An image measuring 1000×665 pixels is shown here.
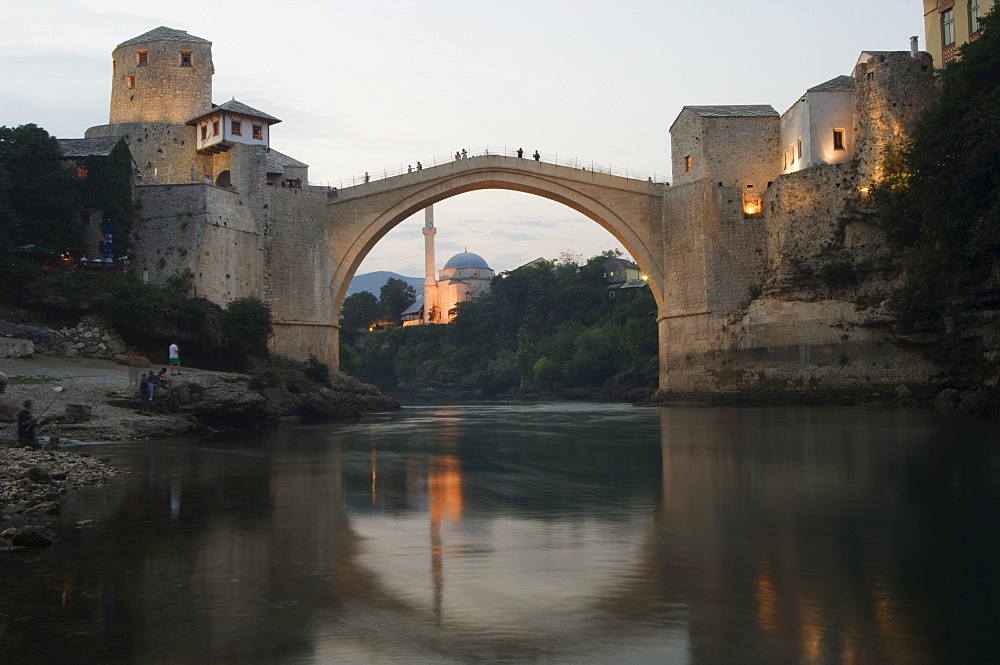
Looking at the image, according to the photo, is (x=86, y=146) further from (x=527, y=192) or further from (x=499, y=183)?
(x=527, y=192)

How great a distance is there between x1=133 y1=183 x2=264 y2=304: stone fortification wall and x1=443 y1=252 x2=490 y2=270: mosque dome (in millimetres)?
64108

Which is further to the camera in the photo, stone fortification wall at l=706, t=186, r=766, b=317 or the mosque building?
the mosque building

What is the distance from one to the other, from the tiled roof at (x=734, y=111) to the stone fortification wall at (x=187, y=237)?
16540mm

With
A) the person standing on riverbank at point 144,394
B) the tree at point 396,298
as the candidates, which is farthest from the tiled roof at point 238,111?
the tree at point 396,298

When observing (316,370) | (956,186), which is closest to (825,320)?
(956,186)

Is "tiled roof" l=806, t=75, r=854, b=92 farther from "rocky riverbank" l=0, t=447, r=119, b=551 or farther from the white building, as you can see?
Answer: "rocky riverbank" l=0, t=447, r=119, b=551

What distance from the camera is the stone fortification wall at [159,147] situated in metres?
32.6

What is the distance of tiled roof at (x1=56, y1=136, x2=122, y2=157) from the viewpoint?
28734 millimetres

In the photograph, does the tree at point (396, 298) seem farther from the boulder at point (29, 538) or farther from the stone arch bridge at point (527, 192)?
the boulder at point (29, 538)

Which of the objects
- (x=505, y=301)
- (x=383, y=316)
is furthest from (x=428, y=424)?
(x=383, y=316)

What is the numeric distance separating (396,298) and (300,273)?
58588 mm

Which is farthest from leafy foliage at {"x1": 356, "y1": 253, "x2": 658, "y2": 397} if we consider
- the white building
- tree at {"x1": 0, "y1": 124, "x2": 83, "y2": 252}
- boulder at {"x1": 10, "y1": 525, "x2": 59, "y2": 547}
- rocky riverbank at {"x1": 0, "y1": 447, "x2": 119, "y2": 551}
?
boulder at {"x1": 10, "y1": 525, "x2": 59, "y2": 547}

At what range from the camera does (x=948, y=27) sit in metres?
31.1

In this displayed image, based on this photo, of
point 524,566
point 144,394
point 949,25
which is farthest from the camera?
A: point 949,25
